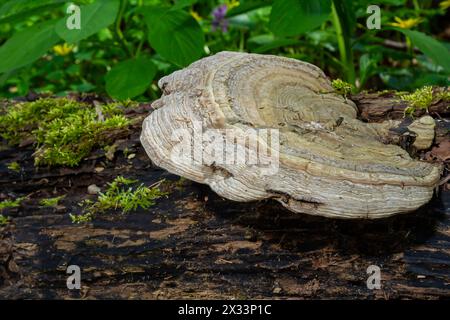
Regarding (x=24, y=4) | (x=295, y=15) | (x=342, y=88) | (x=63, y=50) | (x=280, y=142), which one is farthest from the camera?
(x=63, y=50)

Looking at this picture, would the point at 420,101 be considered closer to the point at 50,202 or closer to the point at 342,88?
the point at 342,88

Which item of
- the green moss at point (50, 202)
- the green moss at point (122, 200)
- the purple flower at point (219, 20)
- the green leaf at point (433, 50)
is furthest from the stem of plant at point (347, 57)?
the green moss at point (50, 202)

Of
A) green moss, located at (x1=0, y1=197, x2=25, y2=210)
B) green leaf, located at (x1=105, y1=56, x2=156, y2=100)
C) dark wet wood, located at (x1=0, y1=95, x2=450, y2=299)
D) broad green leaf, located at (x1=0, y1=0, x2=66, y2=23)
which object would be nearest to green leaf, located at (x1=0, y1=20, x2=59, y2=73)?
broad green leaf, located at (x1=0, y1=0, x2=66, y2=23)

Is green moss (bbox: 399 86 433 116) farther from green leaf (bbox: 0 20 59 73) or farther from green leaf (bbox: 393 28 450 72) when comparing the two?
green leaf (bbox: 0 20 59 73)

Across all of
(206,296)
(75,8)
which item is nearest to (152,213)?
(206,296)

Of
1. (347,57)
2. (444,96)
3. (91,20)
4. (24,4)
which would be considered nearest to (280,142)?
(444,96)

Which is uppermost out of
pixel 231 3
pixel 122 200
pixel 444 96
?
pixel 231 3
